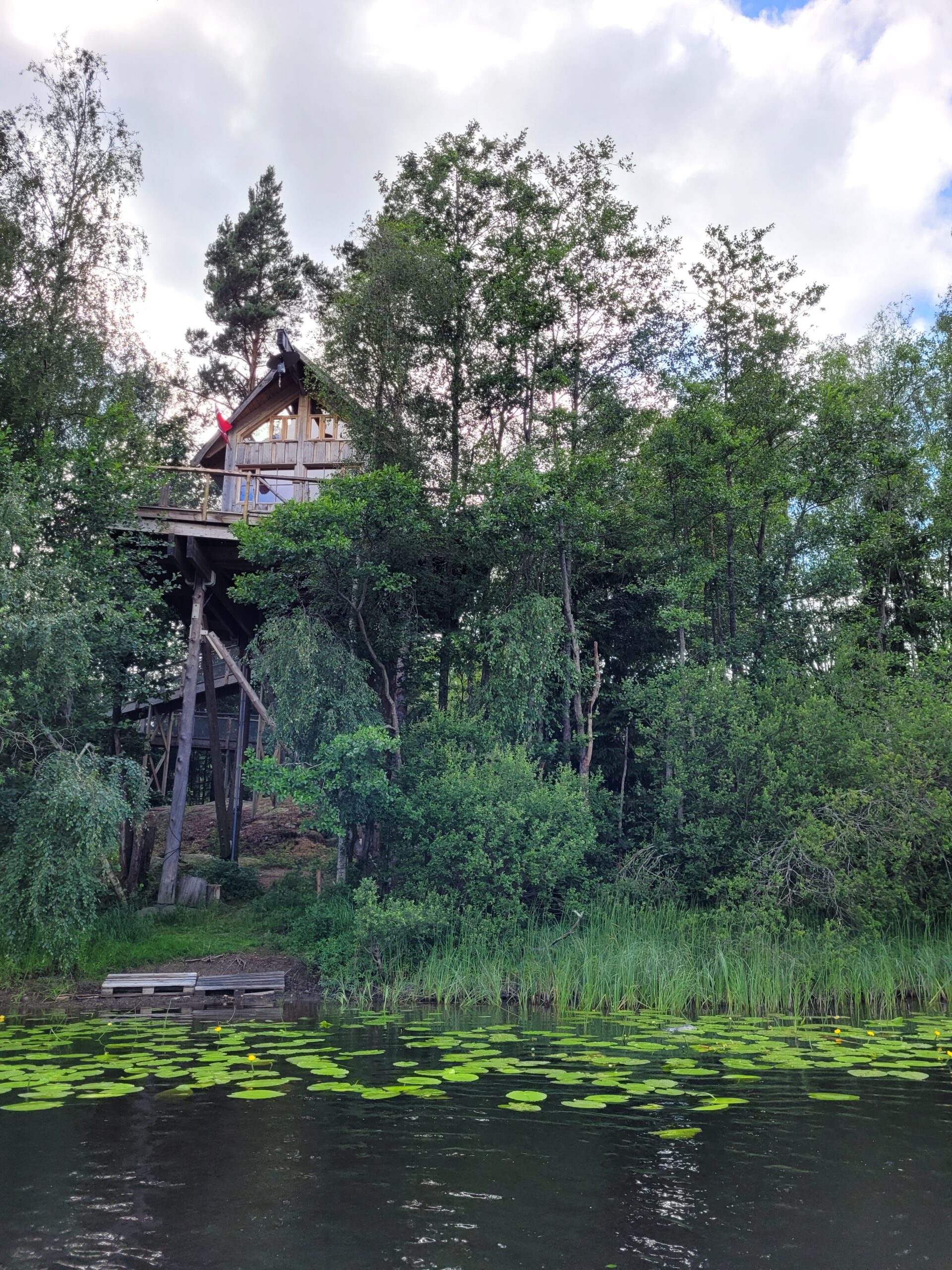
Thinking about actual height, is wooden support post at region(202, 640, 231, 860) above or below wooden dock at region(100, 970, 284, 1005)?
above

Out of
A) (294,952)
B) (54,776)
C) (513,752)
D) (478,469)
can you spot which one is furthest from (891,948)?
(54,776)

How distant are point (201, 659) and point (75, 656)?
6246mm

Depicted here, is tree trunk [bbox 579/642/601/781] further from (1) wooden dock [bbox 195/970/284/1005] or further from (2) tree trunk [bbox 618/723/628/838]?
(1) wooden dock [bbox 195/970/284/1005]

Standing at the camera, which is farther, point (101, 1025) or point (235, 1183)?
point (101, 1025)

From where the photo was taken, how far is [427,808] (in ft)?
45.9

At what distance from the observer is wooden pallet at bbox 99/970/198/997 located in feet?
40.4

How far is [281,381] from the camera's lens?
2375 centimetres

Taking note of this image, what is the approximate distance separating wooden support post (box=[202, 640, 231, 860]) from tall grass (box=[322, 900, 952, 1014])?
704 cm

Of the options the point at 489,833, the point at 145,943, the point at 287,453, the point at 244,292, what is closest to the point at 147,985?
the point at 145,943

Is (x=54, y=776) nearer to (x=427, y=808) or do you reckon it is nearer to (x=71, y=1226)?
(x=427, y=808)

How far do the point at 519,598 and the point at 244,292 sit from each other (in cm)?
2271

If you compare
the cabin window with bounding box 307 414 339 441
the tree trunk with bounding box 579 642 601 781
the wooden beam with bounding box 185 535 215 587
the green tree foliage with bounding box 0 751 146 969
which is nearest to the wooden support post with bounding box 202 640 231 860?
the wooden beam with bounding box 185 535 215 587

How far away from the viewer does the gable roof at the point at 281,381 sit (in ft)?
72.1

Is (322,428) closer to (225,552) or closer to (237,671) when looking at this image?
(225,552)
